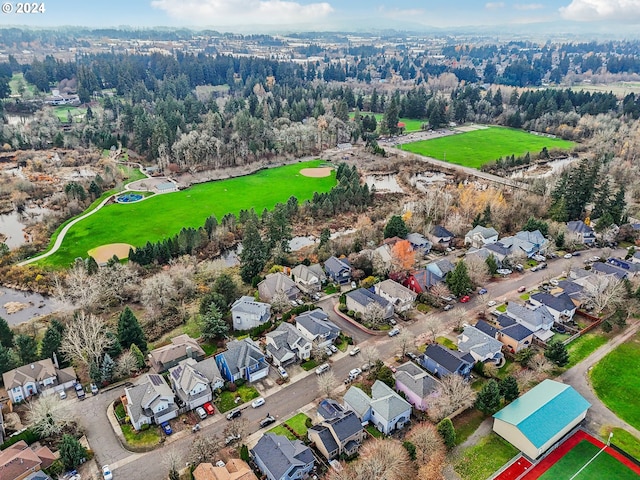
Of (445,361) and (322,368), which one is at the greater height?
(445,361)

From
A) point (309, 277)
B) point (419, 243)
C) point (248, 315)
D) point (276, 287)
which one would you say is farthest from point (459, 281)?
point (248, 315)

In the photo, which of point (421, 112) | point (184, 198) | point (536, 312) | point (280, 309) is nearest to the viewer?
point (536, 312)

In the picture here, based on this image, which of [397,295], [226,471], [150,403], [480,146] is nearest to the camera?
[226,471]

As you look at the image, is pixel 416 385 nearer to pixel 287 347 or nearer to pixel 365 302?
pixel 287 347

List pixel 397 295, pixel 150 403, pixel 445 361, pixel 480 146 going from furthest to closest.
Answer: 1. pixel 480 146
2. pixel 397 295
3. pixel 445 361
4. pixel 150 403

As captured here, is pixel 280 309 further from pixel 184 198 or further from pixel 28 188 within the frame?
pixel 28 188

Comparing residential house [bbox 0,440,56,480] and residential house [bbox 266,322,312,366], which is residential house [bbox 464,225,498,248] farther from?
residential house [bbox 0,440,56,480]

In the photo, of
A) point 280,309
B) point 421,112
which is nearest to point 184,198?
point 280,309
